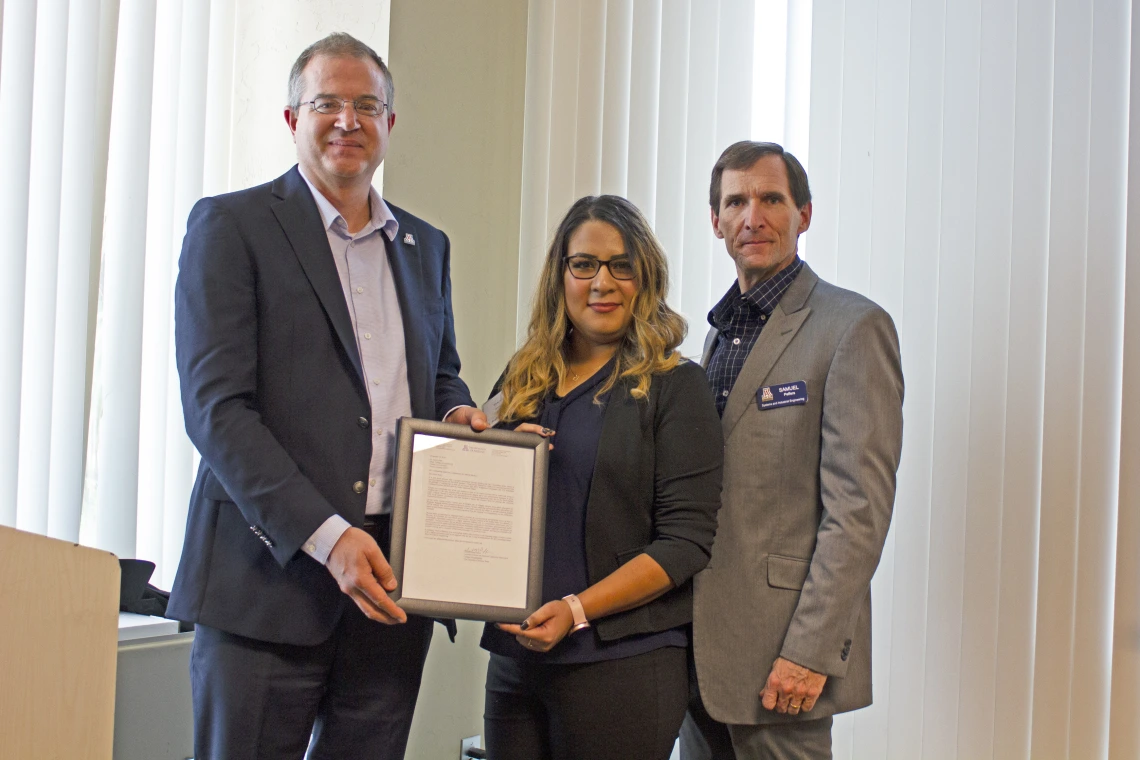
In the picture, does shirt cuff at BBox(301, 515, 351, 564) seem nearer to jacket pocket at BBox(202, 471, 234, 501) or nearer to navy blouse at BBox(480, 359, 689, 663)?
jacket pocket at BBox(202, 471, 234, 501)

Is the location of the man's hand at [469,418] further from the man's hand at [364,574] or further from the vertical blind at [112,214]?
the vertical blind at [112,214]

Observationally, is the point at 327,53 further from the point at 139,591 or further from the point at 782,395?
the point at 139,591

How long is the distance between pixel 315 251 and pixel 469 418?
0.44 metres

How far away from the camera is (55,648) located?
3.48 feet

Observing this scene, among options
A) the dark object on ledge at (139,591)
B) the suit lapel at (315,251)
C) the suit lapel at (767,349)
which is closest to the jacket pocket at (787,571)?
the suit lapel at (767,349)

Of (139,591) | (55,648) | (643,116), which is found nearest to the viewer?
(55,648)

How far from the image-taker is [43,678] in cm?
105

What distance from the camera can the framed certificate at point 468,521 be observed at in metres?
1.72

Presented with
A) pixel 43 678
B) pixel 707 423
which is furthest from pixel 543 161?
pixel 43 678

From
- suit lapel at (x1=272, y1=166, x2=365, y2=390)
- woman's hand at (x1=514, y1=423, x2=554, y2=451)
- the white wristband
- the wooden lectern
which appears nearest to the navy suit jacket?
suit lapel at (x1=272, y1=166, x2=365, y2=390)

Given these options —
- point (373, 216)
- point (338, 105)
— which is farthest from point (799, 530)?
point (338, 105)

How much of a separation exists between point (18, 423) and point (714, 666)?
179 cm

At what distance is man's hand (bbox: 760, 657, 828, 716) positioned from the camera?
1795 millimetres

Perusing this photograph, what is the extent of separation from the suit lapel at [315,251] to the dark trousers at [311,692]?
1.63ft
